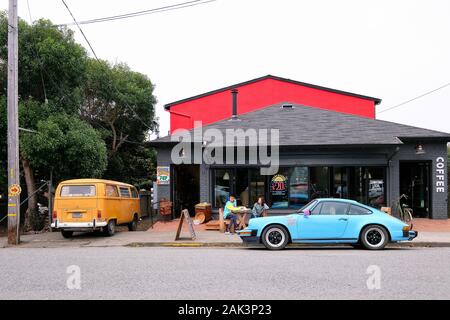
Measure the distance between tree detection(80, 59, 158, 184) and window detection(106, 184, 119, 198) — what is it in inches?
589

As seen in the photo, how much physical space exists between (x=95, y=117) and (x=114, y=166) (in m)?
3.50

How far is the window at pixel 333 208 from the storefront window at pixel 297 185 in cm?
800

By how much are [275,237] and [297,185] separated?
8.23 m

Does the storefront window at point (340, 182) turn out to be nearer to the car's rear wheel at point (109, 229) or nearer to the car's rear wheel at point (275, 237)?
the car's rear wheel at point (275, 237)

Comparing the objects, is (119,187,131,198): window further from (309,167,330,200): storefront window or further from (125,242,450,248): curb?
(309,167,330,200): storefront window

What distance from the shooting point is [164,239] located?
16453 millimetres

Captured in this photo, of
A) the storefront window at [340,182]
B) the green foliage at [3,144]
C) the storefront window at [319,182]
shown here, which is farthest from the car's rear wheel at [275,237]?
the green foliage at [3,144]

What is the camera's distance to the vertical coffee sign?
70.1 feet

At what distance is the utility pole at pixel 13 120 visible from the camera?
53.0ft

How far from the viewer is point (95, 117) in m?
34.1

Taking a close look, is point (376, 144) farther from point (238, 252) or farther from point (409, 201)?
point (238, 252)

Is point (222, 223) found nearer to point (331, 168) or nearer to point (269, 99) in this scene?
point (331, 168)

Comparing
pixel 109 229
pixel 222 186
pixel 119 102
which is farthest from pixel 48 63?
pixel 119 102
